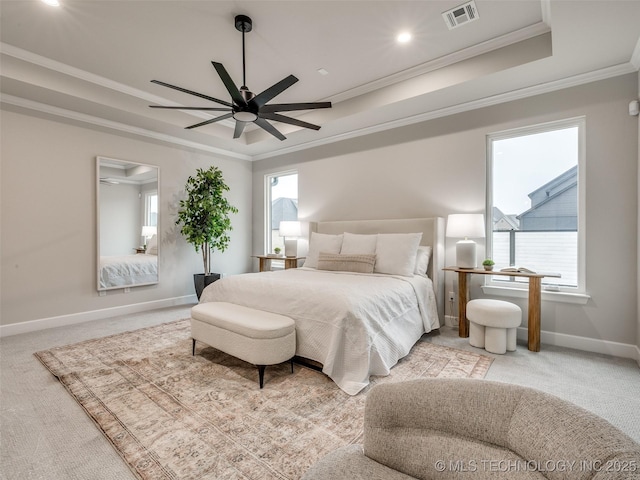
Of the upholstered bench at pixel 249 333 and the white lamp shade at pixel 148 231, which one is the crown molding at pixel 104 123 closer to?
the white lamp shade at pixel 148 231

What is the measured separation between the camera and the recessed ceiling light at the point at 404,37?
2.84 metres

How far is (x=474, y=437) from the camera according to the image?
33.9 inches

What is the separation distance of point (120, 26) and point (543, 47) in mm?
3760

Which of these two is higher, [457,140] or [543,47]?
[543,47]

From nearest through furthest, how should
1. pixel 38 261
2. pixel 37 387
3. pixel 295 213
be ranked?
1. pixel 37 387
2. pixel 38 261
3. pixel 295 213

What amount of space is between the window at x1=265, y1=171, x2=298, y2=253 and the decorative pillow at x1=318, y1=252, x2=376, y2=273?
2001 mm

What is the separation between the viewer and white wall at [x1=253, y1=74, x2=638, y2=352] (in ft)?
9.45

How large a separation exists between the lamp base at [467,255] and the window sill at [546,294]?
370mm

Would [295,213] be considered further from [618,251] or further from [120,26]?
[618,251]

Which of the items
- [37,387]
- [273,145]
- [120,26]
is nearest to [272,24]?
[120,26]

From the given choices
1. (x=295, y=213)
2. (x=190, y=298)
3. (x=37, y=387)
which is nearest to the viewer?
(x=37, y=387)

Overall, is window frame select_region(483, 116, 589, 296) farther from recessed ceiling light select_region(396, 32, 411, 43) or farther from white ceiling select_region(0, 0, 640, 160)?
recessed ceiling light select_region(396, 32, 411, 43)

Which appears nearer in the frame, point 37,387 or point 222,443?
point 222,443

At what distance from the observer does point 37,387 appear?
90.1 inches
